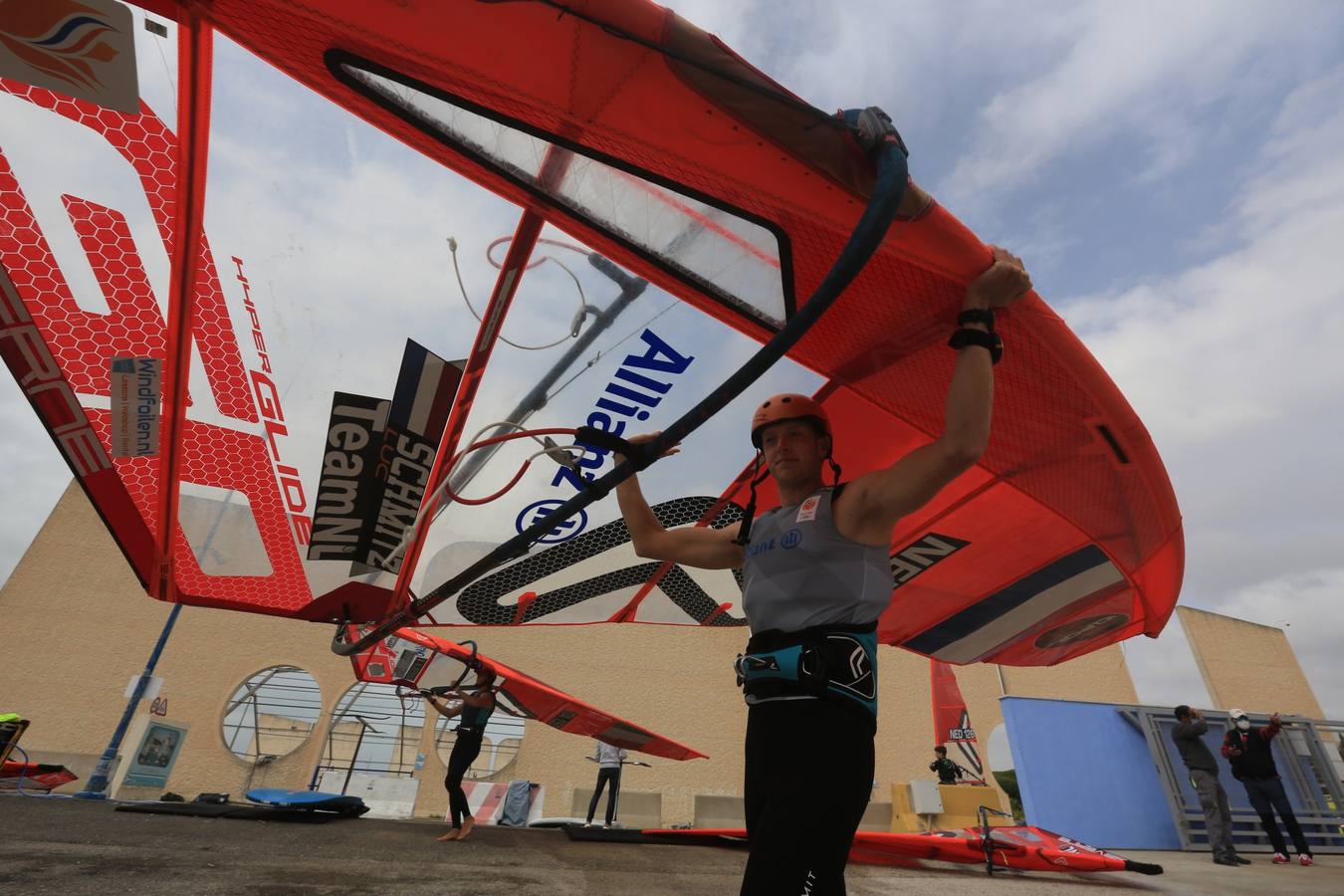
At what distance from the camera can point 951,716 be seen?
12.4 metres

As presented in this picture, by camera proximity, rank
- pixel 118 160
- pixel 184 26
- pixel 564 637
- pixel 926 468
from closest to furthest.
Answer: pixel 926 468 → pixel 184 26 → pixel 118 160 → pixel 564 637

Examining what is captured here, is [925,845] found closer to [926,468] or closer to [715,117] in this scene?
[926,468]

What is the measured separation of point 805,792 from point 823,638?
28 centimetres

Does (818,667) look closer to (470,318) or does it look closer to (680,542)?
(680,542)

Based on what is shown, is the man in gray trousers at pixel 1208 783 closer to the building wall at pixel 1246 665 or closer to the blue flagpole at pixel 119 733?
the blue flagpole at pixel 119 733

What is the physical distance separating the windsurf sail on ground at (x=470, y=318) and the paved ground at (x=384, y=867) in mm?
1329

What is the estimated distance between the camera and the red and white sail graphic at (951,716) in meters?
12.2

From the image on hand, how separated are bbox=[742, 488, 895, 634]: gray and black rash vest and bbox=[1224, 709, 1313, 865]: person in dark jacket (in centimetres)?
804

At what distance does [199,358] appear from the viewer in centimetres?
304

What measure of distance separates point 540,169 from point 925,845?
20.0 feet

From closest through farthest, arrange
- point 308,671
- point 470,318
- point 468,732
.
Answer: point 470,318 < point 468,732 < point 308,671

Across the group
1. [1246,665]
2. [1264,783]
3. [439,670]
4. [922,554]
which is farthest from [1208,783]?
[1246,665]

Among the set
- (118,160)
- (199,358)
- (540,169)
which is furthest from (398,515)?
(540,169)

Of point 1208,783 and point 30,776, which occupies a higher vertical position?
point 1208,783
